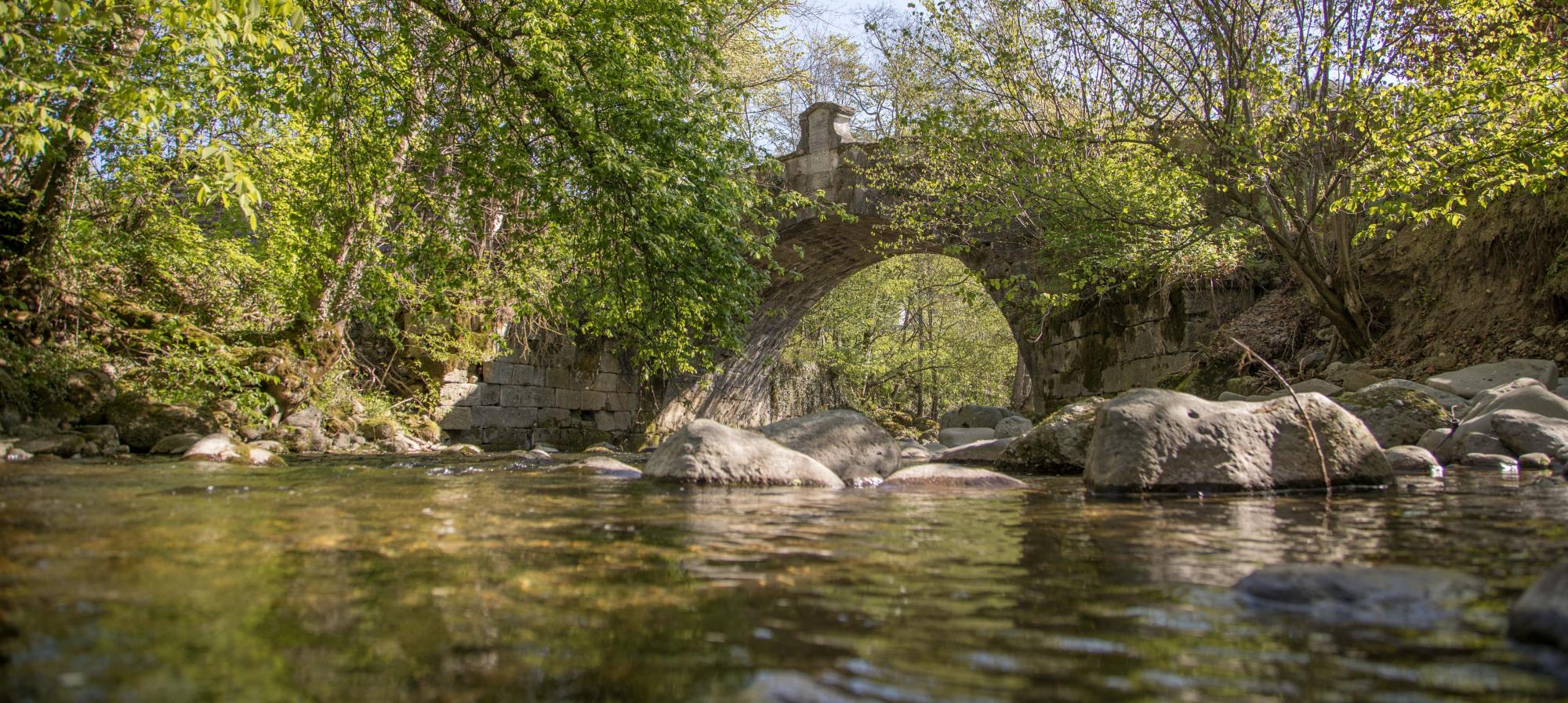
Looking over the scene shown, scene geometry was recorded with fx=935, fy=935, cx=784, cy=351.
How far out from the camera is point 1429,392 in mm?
7609

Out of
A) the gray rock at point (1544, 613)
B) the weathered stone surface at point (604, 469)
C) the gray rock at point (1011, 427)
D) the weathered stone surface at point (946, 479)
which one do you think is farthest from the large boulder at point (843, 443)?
the gray rock at point (1011, 427)

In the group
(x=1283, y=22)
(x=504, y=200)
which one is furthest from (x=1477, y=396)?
(x=504, y=200)

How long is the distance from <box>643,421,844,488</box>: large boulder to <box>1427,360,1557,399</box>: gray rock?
19.3 ft

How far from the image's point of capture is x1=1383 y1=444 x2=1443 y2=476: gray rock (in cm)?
600

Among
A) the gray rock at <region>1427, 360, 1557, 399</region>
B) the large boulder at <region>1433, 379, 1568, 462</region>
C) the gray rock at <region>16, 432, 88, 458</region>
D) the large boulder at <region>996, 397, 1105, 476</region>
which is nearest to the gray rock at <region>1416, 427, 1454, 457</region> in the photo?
the large boulder at <region>1433, 379, 1568, 462</region>

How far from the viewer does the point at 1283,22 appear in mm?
10461

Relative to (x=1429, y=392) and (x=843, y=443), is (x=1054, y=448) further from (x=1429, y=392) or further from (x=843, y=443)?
(x=1429, y=392)

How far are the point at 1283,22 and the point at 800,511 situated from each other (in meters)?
9.44

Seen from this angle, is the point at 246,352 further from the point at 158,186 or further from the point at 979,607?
the point at 979,607

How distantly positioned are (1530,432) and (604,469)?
6331 millimetres

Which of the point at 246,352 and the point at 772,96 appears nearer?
the point at 246,352

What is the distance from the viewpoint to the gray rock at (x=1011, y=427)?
12370 millimetres

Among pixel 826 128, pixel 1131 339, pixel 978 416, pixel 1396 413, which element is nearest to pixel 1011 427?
pixel 1131 339

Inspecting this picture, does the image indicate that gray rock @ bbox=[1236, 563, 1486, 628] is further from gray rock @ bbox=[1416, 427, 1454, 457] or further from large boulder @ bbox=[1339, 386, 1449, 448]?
large boulder @ bbox=[1339, 386, 1449, 448]
